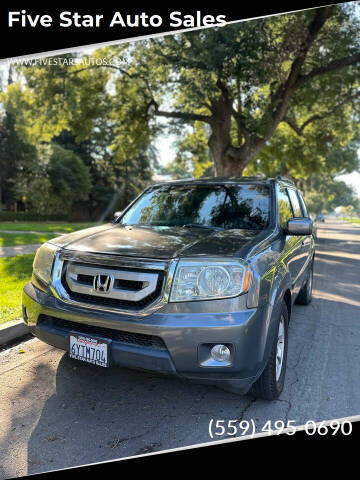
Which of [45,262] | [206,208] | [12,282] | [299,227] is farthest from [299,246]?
[12,282]

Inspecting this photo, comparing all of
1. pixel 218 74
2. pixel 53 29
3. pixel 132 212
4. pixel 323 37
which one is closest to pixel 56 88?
pixel 218 74

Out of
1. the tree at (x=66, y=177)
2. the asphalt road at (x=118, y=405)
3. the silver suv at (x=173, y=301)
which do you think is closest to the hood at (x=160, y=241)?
the silver suv at (x=173, y=301)

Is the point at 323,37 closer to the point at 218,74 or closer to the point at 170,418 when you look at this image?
the point at 218,74

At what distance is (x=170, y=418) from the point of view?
8.95 ft

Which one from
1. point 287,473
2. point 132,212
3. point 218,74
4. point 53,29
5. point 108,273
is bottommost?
point 287,473

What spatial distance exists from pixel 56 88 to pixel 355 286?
497 inches

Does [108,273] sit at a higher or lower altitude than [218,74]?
lower

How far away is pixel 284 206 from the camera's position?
4.13 metres

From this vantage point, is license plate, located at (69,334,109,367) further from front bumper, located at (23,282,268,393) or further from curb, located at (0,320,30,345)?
curb, located at (0,320,30,345)

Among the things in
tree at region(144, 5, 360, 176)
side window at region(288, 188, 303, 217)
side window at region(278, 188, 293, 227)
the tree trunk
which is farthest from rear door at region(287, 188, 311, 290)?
the tree trunk

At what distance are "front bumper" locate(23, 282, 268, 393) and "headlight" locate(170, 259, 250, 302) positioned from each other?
0.13 m

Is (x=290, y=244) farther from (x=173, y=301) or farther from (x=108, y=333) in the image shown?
(x=108, y=333)

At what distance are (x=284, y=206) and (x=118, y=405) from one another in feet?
8.67

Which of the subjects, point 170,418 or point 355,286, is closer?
point 170,418
